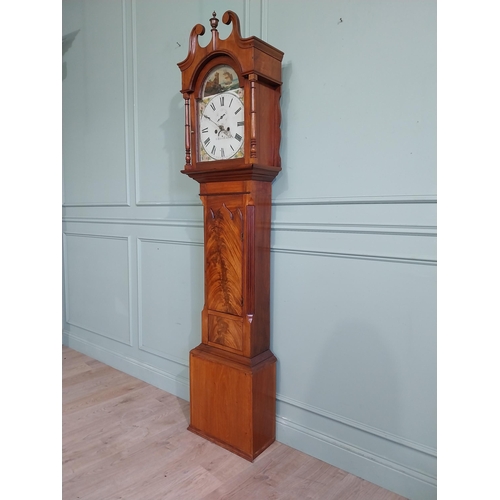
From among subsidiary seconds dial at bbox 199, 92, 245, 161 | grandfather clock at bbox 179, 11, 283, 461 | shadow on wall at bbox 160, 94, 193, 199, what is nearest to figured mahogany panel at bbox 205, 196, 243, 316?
grandfather clock at bbox 179, 11, 283, 461

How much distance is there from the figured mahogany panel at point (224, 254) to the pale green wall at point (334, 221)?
216 millimetres

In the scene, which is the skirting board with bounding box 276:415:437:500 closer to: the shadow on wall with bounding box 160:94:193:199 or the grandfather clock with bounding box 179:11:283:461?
the grandfather clock with bounding box 179:11:283:461

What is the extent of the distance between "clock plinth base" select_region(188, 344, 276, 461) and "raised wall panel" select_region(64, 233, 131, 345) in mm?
1016

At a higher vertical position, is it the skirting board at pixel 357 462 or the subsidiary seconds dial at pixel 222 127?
the subsidiary seconds dial at pixel 222 127

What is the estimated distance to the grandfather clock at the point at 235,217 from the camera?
169 centimetres

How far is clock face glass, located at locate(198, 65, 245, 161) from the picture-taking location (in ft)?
5.62

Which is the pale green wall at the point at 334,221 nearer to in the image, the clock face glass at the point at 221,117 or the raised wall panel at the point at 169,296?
the raised wall panel at the point at 169,296

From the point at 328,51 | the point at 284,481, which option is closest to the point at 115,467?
the point at 284,481

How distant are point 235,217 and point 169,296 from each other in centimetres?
92

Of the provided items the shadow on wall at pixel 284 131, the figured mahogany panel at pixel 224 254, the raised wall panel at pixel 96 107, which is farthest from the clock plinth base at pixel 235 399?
the raised wall panel at pixel 96 107

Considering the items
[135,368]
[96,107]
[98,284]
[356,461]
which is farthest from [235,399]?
[96,107]

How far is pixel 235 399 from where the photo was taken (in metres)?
1.82

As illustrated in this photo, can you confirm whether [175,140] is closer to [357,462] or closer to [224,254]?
[224,254]
